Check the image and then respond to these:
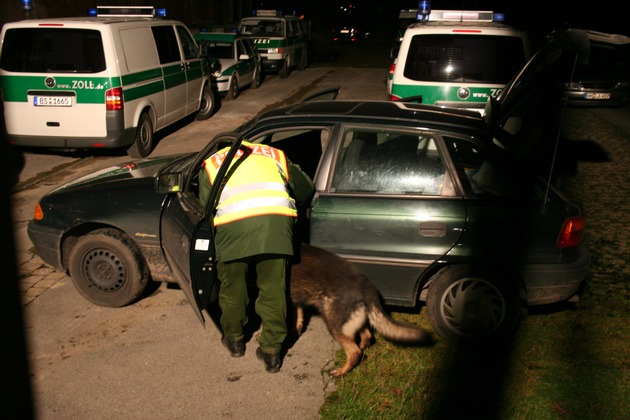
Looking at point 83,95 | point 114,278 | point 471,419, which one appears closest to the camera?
point 471,419

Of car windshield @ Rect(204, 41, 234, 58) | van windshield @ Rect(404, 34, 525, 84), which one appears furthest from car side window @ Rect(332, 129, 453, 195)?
car windshield @ Rect(204, 41, 234, 58)

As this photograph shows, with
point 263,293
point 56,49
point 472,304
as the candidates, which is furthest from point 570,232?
point 56,49

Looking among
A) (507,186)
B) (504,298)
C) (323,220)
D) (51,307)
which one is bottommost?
(51,307)

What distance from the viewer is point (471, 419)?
3.55m

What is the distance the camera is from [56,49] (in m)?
8.72

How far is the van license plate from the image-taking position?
Answer: 28.7ft

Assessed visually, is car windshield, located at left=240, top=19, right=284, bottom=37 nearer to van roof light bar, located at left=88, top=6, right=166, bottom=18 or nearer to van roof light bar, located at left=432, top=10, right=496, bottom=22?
A: van roof light bar, located at left=88, top=6, right=166, bottom=18

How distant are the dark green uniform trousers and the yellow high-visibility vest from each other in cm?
31

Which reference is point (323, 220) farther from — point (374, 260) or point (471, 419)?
point (471, 419)

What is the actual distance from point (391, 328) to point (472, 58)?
439cm

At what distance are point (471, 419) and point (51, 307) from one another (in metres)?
3.28

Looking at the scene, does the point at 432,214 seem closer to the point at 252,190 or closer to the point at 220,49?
the point at 252,190

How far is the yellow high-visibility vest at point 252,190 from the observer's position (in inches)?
138

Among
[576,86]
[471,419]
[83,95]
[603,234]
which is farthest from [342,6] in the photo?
[471,419]
